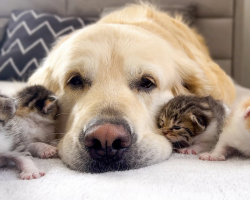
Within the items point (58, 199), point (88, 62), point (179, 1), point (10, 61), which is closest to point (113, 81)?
point (88, 62)

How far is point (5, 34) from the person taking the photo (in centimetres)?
490

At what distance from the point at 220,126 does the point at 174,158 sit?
13.8 inches

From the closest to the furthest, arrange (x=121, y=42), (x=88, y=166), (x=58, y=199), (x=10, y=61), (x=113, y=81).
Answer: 1. (x=58, y=199)
2. (x=88, y=166)
3. (x=113, y=81)
4. (x=121, y=42)
5. (x=10, y=61)

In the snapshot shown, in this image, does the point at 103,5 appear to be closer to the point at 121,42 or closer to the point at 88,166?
the point at 121,42

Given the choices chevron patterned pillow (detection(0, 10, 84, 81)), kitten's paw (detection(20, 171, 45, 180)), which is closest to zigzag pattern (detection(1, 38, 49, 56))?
chevron patterned pillow (detection(0, 10, 84, 81))

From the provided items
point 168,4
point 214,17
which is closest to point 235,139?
point 168,4

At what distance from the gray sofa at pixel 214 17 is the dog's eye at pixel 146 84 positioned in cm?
322

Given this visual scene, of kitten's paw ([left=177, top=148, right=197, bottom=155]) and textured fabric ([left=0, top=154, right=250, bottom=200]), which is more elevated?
textured fabric ([left=0, top=154, right=250, bottom=200])

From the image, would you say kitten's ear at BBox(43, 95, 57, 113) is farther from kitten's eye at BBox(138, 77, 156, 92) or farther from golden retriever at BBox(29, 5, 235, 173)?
kitten's eye at BBox(138, 77, 156, 92)

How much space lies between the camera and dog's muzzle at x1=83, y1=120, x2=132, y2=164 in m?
1.29

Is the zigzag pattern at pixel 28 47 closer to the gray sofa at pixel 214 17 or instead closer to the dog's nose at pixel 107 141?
the gray sofa at pixel 214 17

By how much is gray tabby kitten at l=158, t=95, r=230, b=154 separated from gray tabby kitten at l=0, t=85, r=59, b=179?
0.62 meters

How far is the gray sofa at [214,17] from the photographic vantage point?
4867 millimetres

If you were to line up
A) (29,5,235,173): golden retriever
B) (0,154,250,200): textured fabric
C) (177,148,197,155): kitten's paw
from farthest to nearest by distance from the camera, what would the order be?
(177,148,197,155): kitten's paw < (29,5,235,173): golden retriever < (0,154,250,200): textured fabric
